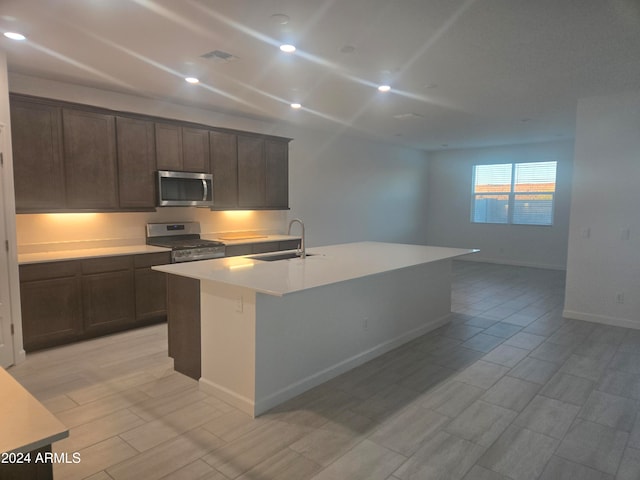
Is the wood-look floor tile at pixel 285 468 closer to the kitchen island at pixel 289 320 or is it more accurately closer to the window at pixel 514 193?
the kitchen island at pixel 289 320

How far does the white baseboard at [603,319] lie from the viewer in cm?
465

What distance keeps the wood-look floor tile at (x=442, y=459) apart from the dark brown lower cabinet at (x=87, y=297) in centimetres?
334

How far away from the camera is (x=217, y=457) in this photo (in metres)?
2.26

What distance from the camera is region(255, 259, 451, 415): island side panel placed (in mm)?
2801

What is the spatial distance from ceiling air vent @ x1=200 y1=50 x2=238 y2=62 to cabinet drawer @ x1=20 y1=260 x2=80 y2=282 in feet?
7.67

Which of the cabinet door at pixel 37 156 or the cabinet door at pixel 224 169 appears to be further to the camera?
the cabinet door at pixel 224 169

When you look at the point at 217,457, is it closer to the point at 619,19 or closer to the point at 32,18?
the point at 32,18

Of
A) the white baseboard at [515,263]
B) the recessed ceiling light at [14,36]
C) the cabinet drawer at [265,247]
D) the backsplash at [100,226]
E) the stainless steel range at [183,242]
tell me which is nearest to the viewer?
the recessed ceiling light at [14,36]

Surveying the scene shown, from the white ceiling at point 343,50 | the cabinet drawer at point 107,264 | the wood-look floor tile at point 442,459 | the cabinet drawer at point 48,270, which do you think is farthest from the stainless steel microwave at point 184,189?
the wood-look floor tile at point 442,459

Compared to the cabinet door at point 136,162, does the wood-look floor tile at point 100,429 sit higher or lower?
lower

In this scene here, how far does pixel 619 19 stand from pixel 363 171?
577 cm

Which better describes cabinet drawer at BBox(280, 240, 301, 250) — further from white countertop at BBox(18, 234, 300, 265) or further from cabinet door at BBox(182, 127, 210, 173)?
cabinet door at BBox(182, 127, 210, 173)

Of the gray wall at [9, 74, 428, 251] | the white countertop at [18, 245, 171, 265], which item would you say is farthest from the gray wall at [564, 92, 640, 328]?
the white countertop at [18, 245, 171, 265]

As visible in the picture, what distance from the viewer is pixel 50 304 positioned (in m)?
3.84
